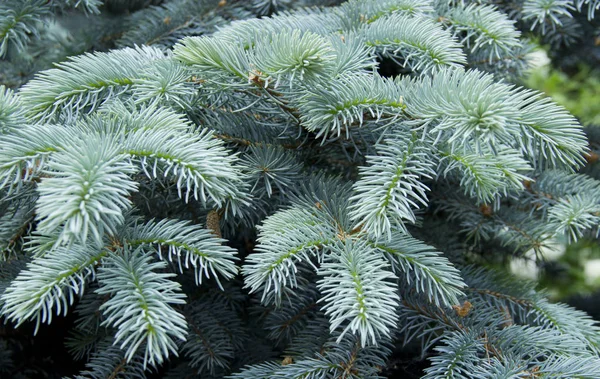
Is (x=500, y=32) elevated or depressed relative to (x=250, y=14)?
elevated

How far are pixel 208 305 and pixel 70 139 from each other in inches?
15.0

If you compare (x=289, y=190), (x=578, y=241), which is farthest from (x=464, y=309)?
(x=578, y=241)

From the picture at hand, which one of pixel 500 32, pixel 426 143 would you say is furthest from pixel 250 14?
pixel 426 143

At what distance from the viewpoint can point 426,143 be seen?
23.4 inches

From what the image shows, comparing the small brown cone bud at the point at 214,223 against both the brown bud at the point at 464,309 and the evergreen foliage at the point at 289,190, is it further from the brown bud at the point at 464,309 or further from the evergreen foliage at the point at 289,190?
the brown bud at the point at 464,309

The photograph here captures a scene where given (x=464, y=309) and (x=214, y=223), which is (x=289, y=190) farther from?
(x=464, y=309)

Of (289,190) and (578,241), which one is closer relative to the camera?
(289,190)

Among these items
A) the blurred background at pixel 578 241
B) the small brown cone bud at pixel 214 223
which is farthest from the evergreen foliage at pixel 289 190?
the blurred background at pixel 578 241

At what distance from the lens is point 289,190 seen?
70cm

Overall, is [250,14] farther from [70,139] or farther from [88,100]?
[70,139]

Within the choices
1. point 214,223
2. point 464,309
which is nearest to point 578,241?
point 464,309

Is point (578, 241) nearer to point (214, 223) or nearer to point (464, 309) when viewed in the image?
point (464, 309)

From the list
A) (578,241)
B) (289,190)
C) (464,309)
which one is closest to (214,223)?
(289,190)

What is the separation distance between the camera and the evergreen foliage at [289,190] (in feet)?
1.65
